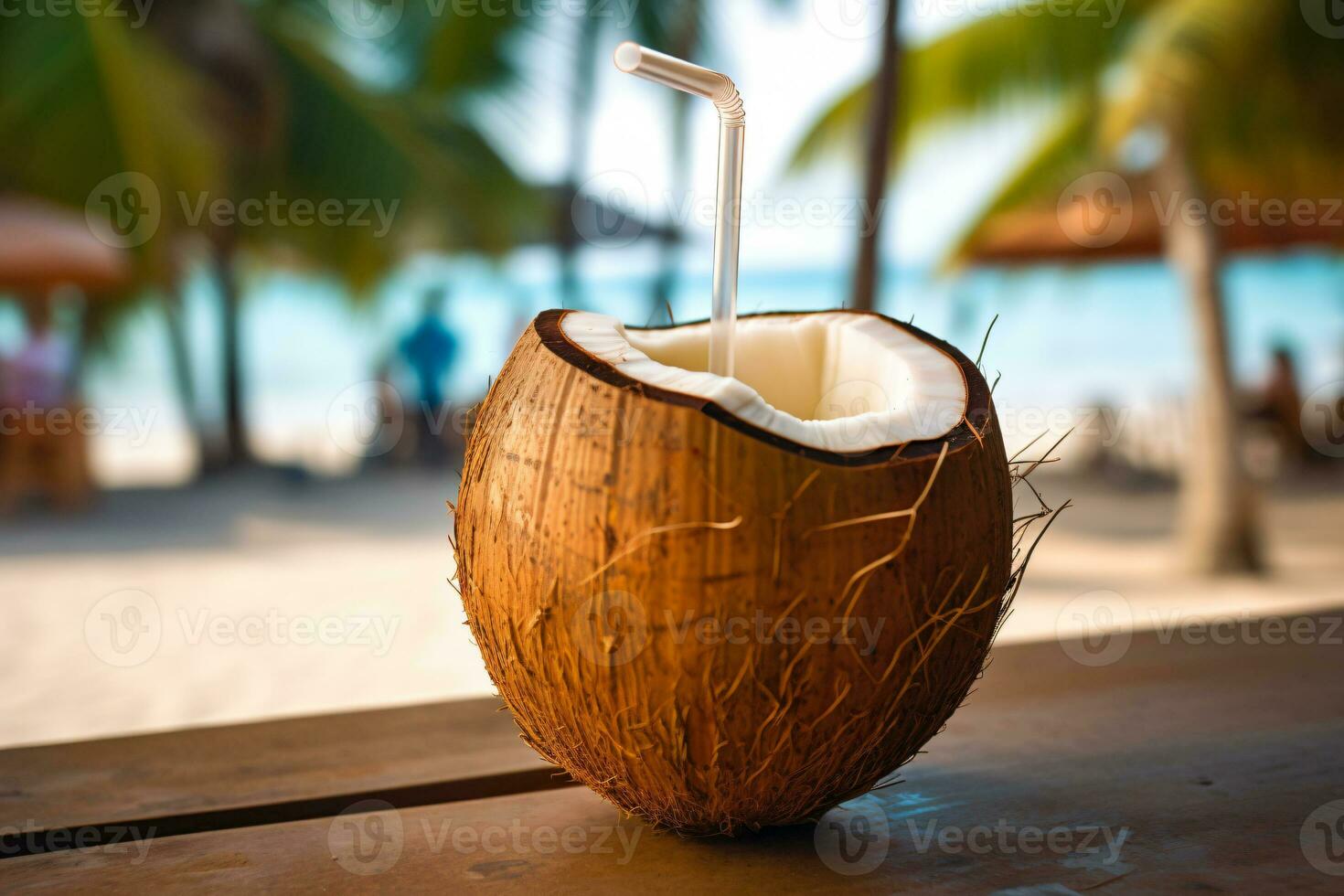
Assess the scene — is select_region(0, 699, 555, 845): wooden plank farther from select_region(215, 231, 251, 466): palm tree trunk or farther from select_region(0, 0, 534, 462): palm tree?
select_region(215, 231, 251, 466): palm tree trunk

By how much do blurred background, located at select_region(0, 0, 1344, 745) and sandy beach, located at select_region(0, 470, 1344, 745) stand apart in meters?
0.03

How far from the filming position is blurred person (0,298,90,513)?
23.9 ft

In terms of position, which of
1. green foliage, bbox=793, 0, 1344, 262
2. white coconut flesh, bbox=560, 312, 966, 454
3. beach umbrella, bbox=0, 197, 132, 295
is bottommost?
white coconut flesh, bbox=560, 312, 966, 454

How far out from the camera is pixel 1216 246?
5977 millimetres

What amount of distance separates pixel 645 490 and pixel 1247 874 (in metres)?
0.55

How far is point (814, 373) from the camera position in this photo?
107 cm

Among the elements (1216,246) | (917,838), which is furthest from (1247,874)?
(1216,246)

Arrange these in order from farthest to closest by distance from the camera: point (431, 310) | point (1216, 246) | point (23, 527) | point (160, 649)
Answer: point (431, 310) < point (23, 527) < point (1216, 246) < point (160, 649)

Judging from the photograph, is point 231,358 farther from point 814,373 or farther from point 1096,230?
point 814,373

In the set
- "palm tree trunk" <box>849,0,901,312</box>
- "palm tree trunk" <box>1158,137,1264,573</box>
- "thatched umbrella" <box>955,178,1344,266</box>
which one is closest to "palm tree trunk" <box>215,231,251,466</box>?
"thatched umbrella" <box>955,178,1344,266</box>

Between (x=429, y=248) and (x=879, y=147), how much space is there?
9.78 metres

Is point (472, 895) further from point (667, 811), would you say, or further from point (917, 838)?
point (917, 838)

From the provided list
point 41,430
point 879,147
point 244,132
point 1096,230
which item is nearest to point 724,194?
point 879,147

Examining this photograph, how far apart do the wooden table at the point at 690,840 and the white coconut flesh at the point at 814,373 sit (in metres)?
0.34
